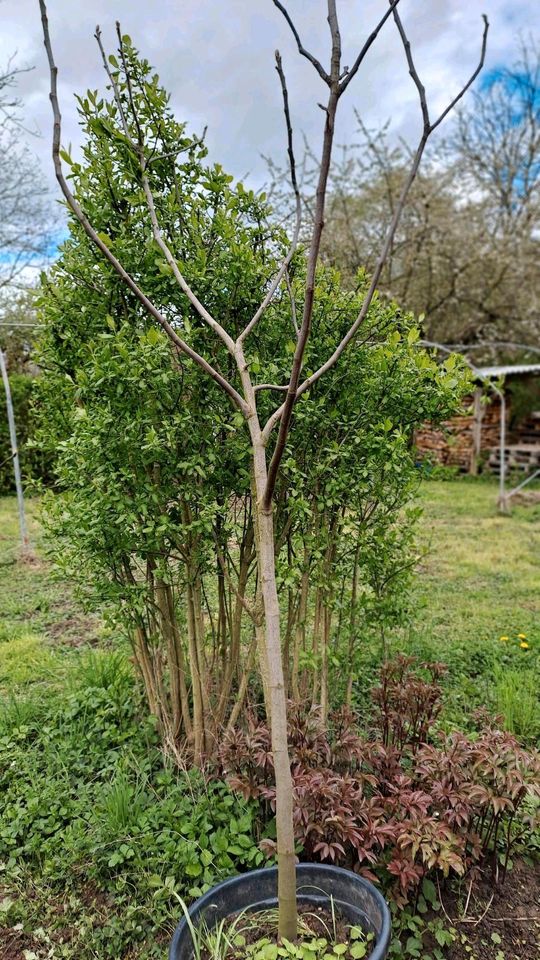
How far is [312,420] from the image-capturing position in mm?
2012

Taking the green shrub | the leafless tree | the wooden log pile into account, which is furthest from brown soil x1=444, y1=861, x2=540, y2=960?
the leafless tree

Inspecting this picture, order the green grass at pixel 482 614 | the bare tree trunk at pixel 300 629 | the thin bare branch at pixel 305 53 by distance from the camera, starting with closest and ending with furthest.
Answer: the thin bare branch at pixel 305 53 < the bare tree trunk at pixel 300 629 < the green grass at pixel 482 614

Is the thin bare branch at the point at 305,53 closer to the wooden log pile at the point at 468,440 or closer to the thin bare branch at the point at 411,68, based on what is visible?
the thin bare branch at the point at 411,68

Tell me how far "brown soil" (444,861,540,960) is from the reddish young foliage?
85mm

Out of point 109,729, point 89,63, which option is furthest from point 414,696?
point 89,63

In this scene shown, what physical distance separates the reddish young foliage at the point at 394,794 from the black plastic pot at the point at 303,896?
0.21ft

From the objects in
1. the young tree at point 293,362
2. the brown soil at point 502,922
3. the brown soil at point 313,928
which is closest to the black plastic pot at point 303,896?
the brown soil at point 313,928

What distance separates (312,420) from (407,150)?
12096 mm

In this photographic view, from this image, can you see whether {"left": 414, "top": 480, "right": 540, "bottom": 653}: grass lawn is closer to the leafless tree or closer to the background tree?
the background tree

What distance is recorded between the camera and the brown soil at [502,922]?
64.7 inches

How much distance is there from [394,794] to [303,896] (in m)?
0.41

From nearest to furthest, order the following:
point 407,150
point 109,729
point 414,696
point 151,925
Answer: point 151,925, point 414,696, point 109,729, point 407,150

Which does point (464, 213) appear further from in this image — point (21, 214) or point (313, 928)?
point (313, 928)

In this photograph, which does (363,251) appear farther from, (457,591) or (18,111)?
(457,591)
